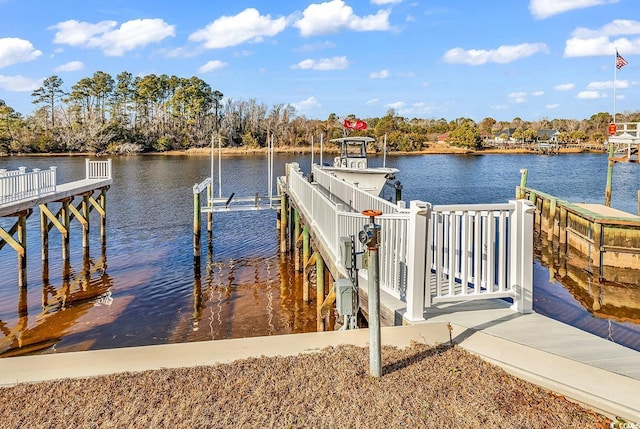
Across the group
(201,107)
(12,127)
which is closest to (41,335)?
(12,127)

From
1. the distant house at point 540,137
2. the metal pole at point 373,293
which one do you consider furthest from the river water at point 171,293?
the distant house at point 540,137

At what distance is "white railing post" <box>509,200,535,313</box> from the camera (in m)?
5.30

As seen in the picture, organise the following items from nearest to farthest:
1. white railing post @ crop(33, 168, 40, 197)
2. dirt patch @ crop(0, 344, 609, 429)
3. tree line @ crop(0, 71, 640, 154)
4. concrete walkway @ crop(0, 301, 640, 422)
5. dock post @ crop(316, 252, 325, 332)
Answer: dirt patch @ crop(0, 344, 609, 429) → concrete walkway @ crop(0, 301, 640, 422) → dock post @ crop(316, 252, 325, 332) → white railing post @ crop(33, 168, 40, 197) → tree line @ crop(0, 71, 640, 154)

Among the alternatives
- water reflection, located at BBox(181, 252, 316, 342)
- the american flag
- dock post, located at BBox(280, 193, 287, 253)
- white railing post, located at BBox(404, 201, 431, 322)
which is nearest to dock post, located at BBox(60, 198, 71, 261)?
water reflection, located at BBox(181, 252, 316, 342)

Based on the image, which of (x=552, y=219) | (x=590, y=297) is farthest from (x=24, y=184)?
(x=552, y=219)

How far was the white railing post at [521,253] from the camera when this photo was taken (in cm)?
530

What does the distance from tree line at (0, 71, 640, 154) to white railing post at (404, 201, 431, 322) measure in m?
77.6

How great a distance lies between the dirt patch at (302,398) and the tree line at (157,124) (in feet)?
258

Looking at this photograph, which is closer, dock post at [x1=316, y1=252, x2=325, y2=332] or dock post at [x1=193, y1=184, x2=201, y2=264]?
dock post at [x1=316, y1=252, x2=325, y2=332]

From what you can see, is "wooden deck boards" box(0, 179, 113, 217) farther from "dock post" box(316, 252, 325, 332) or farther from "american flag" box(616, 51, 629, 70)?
"american flag" box(616, 51, 629, 70)

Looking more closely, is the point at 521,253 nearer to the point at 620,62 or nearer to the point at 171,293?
the point at 171,293

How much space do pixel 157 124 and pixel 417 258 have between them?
103093 millimetres

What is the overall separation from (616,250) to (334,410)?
1434 cm

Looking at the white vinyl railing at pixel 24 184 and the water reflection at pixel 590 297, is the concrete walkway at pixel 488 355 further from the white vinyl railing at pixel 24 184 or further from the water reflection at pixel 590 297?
the white vinyl railing at pixel 24 184
